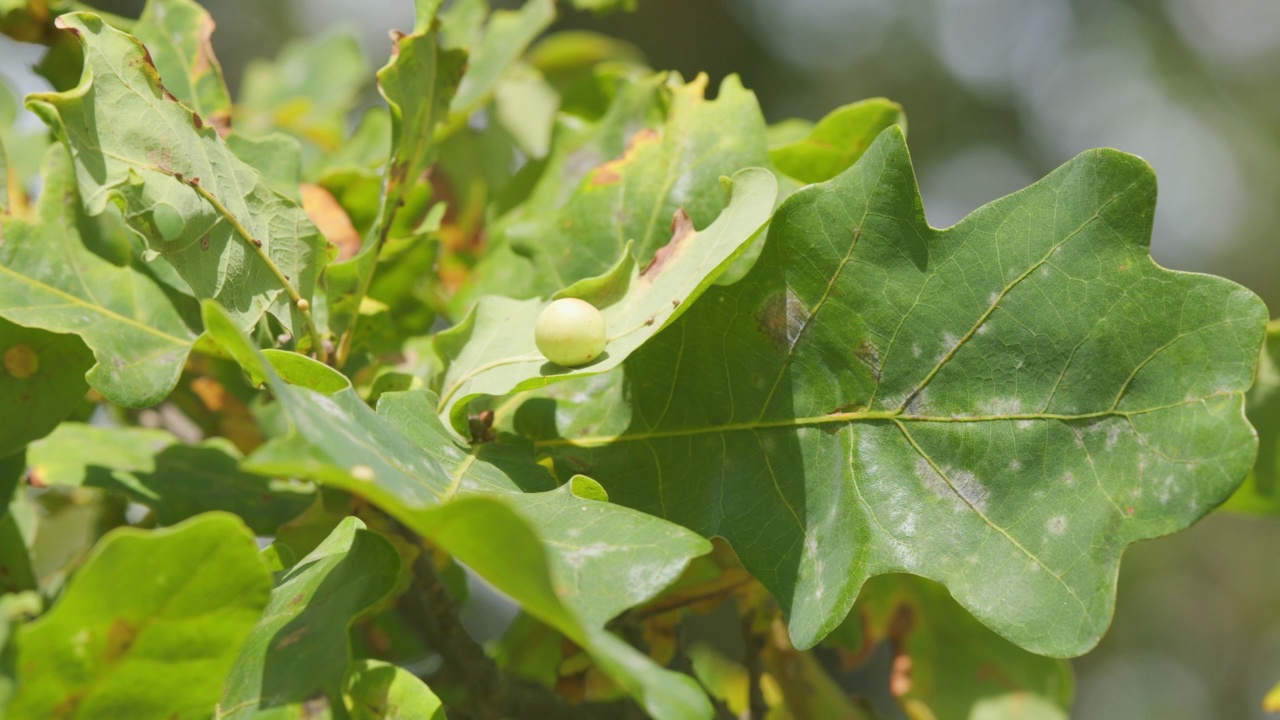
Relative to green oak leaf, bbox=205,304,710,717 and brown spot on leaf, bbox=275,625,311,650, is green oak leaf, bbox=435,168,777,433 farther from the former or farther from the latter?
brown spot on leaf, bbox=275,625,311,650

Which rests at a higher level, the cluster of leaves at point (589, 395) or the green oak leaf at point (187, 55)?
the green oak leaf at point (187, 55)

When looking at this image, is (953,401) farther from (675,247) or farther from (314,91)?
(314,91)

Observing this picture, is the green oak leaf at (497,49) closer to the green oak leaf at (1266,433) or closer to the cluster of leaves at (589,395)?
the cluster of leaves at (589,395)

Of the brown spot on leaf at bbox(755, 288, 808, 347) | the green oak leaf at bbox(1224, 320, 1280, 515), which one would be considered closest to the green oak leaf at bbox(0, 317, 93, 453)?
the brown spot on leaf at bbox(755, 288, 808, 347)

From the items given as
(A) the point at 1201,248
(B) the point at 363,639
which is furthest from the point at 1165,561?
(B) the point at 363,639

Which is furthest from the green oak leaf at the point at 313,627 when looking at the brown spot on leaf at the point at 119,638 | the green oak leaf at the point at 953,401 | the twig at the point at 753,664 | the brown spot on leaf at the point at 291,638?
the twig at the point at 753,664

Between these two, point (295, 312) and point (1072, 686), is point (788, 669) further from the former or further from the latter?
point (295, 312)
